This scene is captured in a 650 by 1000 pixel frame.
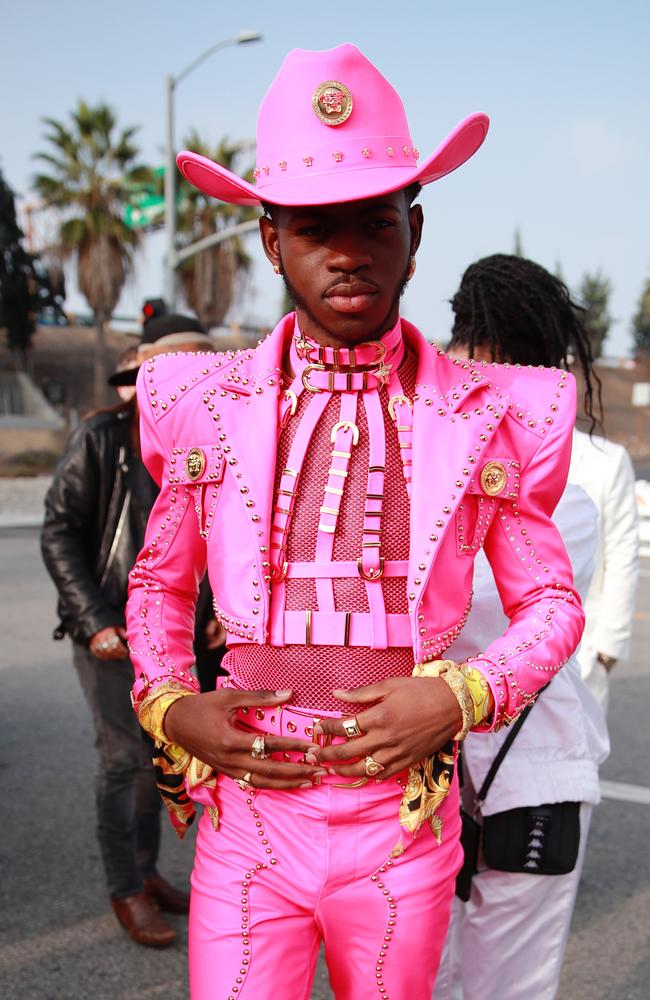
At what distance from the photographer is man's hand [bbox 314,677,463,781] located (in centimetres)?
159

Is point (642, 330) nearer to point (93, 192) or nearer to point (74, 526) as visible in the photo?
point (93, 192)

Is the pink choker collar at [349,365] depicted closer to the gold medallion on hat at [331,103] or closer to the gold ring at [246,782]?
the gold medallion on hat at [331,103]

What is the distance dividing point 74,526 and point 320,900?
7.58 feet

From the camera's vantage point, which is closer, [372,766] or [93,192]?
[372,766]

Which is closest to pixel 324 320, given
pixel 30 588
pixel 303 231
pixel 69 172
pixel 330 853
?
pixel 303 231

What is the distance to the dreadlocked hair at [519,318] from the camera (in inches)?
104

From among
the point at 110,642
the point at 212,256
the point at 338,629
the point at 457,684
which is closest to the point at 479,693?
the point at 457,684

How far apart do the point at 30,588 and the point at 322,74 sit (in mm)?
9105

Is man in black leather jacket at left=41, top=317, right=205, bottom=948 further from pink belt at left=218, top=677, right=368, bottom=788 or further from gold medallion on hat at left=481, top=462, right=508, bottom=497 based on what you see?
gold medallion on hat at left=481, top=462, right=508, bottom=497

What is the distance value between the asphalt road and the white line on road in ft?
0.18

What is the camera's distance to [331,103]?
5.53 ft

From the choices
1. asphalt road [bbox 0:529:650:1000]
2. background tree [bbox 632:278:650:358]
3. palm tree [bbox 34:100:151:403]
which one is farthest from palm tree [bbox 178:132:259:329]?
background tree [bbox 632:278:650:358]

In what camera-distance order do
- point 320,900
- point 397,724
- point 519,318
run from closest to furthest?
point 397,724 → point 320,900 → point 519,318

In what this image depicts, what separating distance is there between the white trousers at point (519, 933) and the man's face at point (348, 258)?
1396 mm
